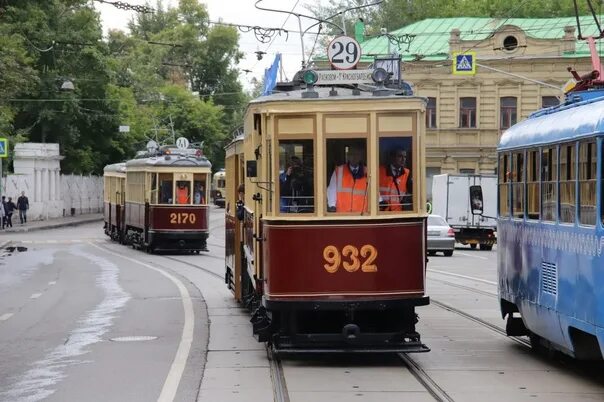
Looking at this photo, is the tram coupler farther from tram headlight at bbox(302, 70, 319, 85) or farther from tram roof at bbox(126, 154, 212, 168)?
tram roof at bbox(126, 154, 212, 168)

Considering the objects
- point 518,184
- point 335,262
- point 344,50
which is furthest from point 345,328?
point 344,50

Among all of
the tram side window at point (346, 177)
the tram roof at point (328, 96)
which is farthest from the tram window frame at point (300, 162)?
the tram roof at point (328, 96)

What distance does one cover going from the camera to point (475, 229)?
46.8m

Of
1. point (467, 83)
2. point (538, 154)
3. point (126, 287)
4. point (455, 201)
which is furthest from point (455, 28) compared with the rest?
point (538, 154)

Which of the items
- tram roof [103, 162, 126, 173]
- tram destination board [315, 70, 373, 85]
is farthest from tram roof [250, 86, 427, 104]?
tram roof [103, 162, 126, 173]

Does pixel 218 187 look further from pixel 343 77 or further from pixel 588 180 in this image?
pixel 588 180

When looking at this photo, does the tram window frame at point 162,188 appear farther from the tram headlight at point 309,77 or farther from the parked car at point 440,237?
the tram headlight at point 309,77

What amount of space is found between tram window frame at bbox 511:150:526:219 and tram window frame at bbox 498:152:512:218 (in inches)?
8.6

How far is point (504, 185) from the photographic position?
14.7 meters

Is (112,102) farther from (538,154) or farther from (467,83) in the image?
(538,154)

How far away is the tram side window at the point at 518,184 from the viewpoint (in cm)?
1375

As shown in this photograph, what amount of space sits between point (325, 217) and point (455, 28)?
5497 cm

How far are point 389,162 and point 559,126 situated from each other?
6.35 feet

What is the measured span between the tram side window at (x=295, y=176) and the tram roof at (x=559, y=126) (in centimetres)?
248
